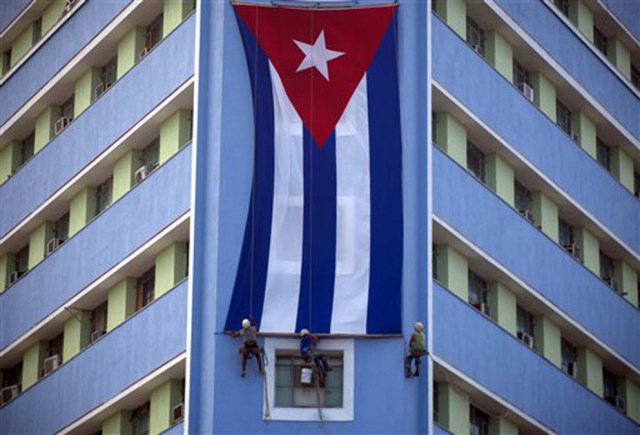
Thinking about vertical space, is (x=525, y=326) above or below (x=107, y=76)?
below

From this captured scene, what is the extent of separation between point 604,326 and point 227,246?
15757 millimetres

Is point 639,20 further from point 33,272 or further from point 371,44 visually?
point 33,272

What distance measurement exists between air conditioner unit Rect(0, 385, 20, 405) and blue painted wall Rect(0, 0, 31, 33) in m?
12.5

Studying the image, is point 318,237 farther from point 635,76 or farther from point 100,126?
point 635,76

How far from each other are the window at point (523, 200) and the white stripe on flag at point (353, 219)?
8.28 metres

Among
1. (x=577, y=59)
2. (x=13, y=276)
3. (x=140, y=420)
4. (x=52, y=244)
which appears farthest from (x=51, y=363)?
(x=577, y=59)

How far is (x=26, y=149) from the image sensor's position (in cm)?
7981

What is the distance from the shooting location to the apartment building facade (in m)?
65.9

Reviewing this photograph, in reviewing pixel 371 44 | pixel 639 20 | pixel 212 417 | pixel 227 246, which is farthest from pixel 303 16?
pixel 639 20

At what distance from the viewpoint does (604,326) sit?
76500 millimetres

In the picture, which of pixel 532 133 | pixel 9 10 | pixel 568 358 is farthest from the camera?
pixel 9 10

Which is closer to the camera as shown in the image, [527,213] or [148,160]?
[148,160]

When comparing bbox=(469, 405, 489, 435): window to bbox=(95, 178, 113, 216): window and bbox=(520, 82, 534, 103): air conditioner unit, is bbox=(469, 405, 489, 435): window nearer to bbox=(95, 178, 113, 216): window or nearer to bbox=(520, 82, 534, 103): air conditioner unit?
bbox=(520, 82, 534, 103): air conditioner unit

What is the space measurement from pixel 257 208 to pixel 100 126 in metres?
8.89
